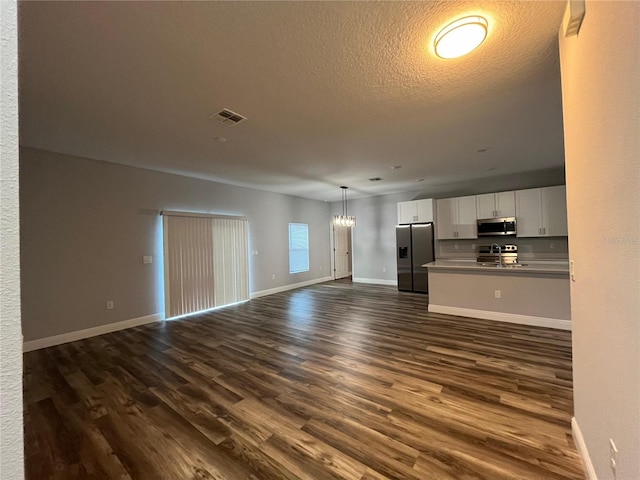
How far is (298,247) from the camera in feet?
25.7

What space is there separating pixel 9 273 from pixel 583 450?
8.71 ft

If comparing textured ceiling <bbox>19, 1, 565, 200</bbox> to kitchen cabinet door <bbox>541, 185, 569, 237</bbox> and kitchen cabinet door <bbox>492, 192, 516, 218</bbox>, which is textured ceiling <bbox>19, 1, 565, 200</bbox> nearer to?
kitchen cabinet door <bbox>541, 185, 569, 237</bbox>

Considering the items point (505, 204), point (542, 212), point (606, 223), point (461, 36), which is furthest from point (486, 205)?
point (606, 223)

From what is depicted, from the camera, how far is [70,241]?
3.76m

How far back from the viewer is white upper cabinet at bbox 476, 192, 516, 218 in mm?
5508

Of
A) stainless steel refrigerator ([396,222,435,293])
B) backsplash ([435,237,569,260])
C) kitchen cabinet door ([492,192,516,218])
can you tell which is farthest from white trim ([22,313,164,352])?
kitchen cabinet door ([492,192,516,218])

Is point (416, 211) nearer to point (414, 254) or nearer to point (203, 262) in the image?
point (414, 254)

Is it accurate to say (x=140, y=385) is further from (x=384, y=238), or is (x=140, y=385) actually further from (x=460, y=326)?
(x=384, y=238)

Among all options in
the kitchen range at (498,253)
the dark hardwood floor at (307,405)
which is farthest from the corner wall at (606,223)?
the kitchen range at (498,253)

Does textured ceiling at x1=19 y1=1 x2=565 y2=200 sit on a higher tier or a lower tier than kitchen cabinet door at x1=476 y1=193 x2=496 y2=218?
higher

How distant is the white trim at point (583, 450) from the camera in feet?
4.54

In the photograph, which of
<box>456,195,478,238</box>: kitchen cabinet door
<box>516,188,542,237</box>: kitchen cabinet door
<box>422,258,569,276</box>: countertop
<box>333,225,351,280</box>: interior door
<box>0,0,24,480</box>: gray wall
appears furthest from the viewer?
<box>333,225,351,280</box>: interior door

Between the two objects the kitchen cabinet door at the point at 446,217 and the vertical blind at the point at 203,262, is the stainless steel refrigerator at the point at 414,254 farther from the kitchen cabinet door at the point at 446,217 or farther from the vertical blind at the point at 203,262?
the vertical blind at the point at 203,262

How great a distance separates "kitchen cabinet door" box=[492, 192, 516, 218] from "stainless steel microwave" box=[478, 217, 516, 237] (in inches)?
4.2
